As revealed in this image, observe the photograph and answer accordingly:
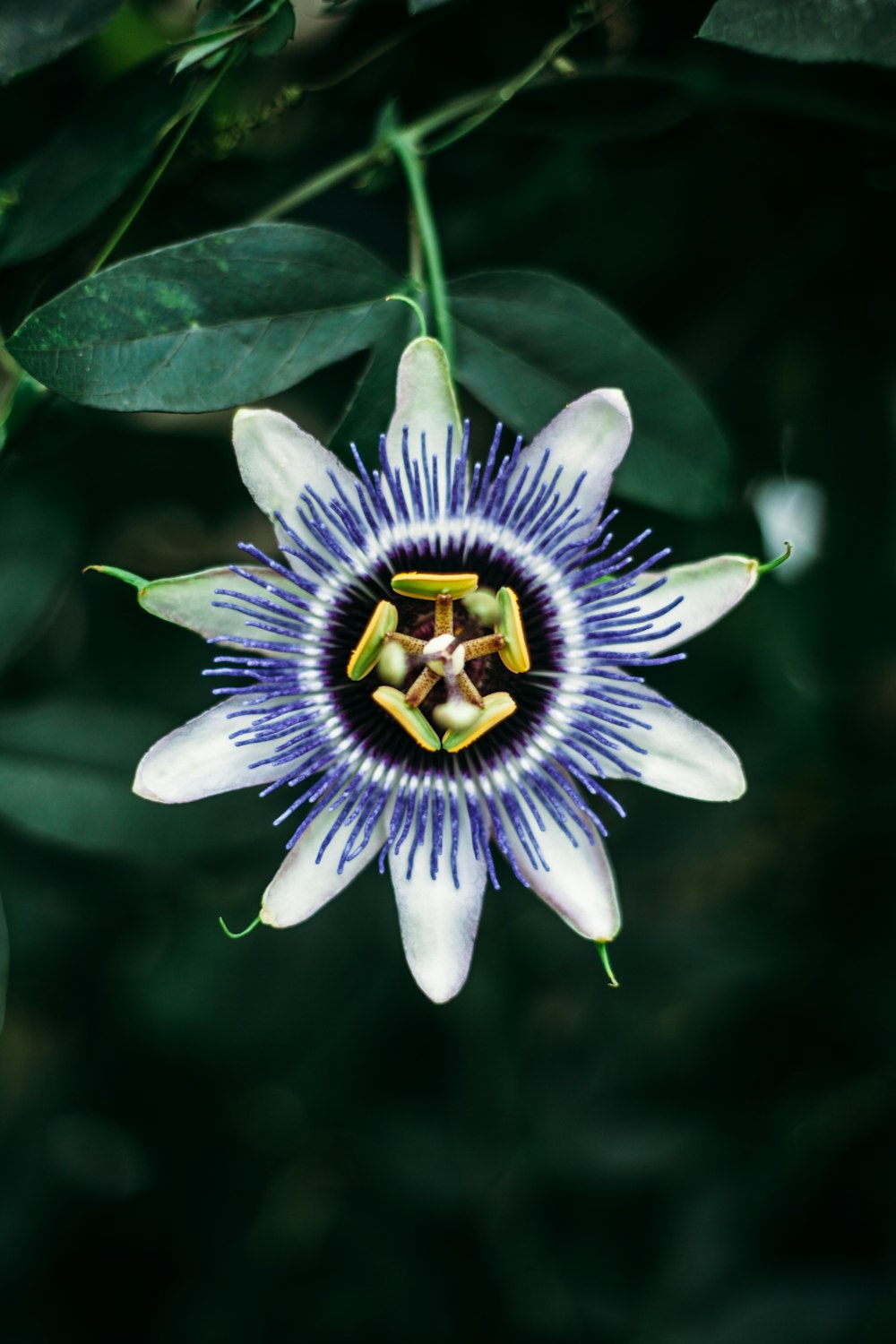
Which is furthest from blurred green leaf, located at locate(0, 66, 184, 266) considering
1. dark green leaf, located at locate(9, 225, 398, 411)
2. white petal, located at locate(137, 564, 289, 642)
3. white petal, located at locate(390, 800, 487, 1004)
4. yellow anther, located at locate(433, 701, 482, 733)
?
white petal, located at locate(390, 800, 487, 1004)

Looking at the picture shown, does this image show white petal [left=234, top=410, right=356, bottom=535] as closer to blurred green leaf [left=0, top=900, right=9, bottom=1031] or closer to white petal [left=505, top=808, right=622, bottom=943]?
white petal [left=505, top=808, right=622, bottom=943]

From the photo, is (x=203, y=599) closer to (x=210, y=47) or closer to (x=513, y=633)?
(x=513, y=633)

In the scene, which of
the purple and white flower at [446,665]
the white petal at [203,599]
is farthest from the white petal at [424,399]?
the white petal at [203,599]

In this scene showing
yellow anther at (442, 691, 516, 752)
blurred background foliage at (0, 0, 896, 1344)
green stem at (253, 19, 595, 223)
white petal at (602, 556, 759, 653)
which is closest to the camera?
white petal at (602, 556, 759, 653)

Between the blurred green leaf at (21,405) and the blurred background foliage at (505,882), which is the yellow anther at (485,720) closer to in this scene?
the blurred background foliage at (505,882)

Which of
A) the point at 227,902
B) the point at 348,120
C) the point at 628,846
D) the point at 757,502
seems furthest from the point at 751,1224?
the point at 348,120
